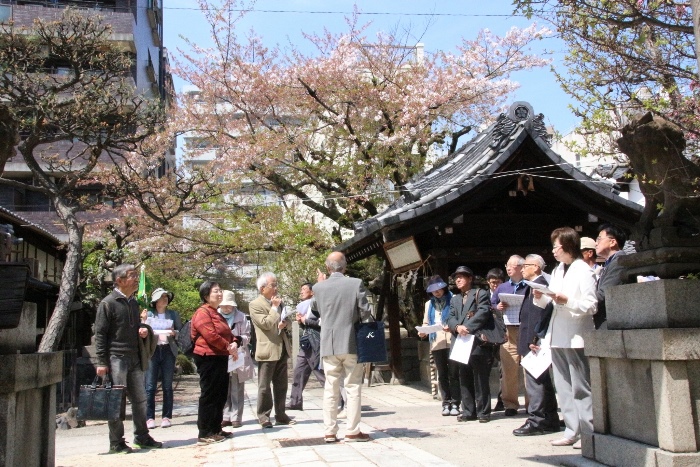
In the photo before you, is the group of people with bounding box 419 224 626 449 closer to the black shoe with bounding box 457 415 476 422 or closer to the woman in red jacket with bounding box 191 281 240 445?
the black shoe with bounding box 457 415 476 422

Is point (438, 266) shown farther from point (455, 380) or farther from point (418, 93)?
point (418, 93)

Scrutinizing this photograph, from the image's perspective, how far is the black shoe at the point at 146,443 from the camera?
7.76m

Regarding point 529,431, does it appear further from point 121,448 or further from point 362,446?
point 121,448

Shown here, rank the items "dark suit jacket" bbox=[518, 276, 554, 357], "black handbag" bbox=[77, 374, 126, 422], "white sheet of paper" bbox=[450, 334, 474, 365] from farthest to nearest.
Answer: "white sheet of paper" bbox=[450, 334, 474, 365] → "black handbag" bbox=[77, 374, 126, 422] → "dark suit jacket" bbox=[518, 276, 554, 357]

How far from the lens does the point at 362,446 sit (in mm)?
6961

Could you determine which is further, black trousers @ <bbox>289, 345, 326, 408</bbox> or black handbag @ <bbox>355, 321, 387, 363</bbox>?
black trousers @ <bbox>289, 345, 326, 408</bbox>

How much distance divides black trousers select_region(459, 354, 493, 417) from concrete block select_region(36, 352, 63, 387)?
4.65 metres

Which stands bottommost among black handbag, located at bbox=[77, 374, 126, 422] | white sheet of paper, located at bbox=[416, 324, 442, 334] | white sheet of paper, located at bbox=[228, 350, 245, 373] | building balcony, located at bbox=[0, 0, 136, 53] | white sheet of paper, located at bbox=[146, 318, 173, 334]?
black handbag, located at bbox=[77, 374, 126, 422]

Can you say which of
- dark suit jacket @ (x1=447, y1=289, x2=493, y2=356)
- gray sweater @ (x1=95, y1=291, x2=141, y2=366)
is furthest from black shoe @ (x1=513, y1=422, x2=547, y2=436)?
gray sweater @ (x1=95, y1=291, x2=141, y2=366)

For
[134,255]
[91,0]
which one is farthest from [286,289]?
[91,0]

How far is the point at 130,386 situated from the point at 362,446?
8.41 ft

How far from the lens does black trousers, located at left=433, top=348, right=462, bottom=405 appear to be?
29.9 feet

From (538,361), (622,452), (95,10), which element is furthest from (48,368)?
(95,10)

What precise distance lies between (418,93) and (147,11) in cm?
2402
